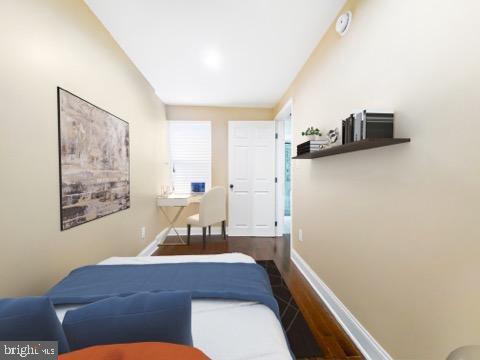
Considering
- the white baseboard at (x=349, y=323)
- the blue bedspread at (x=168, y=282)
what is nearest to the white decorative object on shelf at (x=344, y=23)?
the blue bedspread at (x=168, y=282)

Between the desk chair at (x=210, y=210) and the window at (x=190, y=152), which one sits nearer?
the desk chair at (x=210, y=210)

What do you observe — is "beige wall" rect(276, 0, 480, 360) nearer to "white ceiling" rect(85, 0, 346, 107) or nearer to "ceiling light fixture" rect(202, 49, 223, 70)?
"white ceiling" rect(85, 0, 346, 107)

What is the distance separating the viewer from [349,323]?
1.69 meters

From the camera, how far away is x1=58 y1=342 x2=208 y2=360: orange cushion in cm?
52

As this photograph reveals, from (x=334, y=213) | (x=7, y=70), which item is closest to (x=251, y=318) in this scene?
(x=334, y=213)

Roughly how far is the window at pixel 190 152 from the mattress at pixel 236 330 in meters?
3.26

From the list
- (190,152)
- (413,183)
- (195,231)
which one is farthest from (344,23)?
(195,231)

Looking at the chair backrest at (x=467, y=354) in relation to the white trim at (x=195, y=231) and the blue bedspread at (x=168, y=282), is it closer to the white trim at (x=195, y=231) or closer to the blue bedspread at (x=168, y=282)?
the blue bedspread at (x=168, y=282)

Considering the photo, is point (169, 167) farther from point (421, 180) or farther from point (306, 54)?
point (421, 180)

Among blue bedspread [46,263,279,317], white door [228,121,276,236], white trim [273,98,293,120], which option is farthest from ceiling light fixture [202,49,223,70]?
blue bedspread [46,263,279,317]

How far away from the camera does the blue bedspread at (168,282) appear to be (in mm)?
1130

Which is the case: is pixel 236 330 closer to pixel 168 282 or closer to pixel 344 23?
pixel 168 282

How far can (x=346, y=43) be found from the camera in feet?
5.94

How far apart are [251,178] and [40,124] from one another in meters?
3.24
